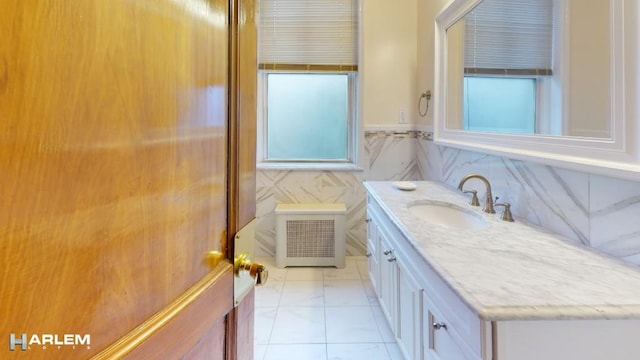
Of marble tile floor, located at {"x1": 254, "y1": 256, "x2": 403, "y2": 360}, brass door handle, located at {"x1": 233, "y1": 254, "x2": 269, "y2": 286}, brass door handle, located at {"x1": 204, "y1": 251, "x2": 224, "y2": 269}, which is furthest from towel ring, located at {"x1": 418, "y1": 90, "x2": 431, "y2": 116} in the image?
brass door handle, located at {"x1": 204, "y1": 251, "x2": 224, "y2": 269}

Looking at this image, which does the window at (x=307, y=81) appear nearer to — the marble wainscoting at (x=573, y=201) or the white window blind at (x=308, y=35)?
the white window blind at (x=308, y=35)

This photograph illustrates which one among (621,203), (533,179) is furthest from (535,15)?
(621,203)

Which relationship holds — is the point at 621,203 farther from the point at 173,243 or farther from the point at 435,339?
the point at 173,243

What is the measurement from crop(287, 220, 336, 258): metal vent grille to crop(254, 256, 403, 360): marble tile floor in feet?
0.50

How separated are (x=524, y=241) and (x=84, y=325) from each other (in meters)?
1.21

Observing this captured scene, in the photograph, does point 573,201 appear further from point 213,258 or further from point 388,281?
point 213,258

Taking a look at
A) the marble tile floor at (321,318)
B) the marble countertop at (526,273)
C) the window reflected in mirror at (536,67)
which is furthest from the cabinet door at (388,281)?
the window reflected in mirror at (536,67)

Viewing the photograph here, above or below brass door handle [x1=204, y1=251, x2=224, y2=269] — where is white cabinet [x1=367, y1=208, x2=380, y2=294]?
below

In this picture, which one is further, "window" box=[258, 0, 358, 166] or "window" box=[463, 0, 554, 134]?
"window" box=[258, 0, 358, 166]

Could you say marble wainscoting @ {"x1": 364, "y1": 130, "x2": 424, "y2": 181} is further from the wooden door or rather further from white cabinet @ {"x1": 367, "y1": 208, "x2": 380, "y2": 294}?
the wooden door

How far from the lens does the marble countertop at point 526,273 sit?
686mm

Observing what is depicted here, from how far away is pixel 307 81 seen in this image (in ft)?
10.4

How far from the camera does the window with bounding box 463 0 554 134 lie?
127 centimetres

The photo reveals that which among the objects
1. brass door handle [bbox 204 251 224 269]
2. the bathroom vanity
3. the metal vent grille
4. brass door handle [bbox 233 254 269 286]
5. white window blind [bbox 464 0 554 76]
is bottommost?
the metal vent grille
